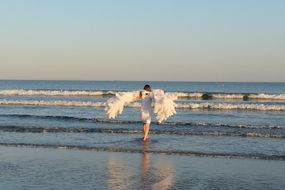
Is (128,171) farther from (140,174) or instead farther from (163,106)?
(163,106)

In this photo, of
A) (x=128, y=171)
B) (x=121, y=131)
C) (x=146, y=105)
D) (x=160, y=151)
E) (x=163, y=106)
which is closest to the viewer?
(x=128, y=171)

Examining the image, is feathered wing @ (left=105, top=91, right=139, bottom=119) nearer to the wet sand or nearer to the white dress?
the white dress

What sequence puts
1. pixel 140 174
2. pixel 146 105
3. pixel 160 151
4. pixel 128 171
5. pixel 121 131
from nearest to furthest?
pixel 140 174
pixel 128 171
pixel 160 151
pixel 146 105
pixel 121 131

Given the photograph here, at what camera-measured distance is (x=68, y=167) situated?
11562 millimetres

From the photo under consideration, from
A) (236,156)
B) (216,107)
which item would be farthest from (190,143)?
(216,107)

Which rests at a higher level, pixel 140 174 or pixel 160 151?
pixel 160 151

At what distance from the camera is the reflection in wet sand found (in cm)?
966

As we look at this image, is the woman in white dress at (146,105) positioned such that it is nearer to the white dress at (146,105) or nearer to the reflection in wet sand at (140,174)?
the white dress at (146,105)

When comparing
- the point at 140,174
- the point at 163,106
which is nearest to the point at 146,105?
the point at 163,106

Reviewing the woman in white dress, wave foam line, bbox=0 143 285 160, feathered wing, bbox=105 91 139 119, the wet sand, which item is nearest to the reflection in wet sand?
the wet sand

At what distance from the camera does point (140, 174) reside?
35.3 feet

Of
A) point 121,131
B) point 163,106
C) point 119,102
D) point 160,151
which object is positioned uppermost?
point 119,102

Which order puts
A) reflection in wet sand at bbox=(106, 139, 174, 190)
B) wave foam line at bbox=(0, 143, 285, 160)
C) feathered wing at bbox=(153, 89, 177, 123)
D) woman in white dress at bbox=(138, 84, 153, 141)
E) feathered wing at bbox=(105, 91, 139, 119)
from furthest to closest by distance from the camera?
feathered wing at bbox=(105, 91, 139, 119) < woman in white dress at bbox=(138, 84, 153, 141) < feathered wing at bbox=(153, 89, 177, 123) < wave foam line at bbox=(0, 143, 285, 160) < reflection in wet sand at bbox=(106, 139, 174, 190)

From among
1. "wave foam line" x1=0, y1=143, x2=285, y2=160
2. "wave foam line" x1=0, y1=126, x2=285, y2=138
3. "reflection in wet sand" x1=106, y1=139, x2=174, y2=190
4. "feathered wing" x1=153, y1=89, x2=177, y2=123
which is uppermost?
"feathered wing" x1=153, y1=89, x2=177, y2=123
